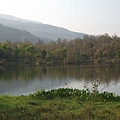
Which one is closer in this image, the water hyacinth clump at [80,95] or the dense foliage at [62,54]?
the water hyacinth clump at [80,95]

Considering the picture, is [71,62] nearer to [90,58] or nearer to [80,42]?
[90,58]

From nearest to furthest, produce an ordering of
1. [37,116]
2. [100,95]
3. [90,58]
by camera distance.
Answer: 1. [37,116]
2. [100,95]
3. [90,58]

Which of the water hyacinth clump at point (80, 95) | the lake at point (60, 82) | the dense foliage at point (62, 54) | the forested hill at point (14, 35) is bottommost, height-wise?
the lake at point (60, 82)

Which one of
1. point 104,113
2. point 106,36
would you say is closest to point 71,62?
point 106,36

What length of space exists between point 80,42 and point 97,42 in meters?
4.86

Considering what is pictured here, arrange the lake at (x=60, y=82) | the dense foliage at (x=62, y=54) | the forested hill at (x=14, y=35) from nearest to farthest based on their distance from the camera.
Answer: the lake at (x=60, y=82) < the dense foliage at (x=62, y=54) < the forested hill at (x=14, y=35)

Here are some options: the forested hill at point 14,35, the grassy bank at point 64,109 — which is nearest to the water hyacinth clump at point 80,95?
the grassy bank at point 64,109

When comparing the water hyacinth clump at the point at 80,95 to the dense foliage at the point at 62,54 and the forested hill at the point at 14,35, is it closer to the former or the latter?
the dense foliage at the point at 62,54

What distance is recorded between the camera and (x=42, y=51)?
53781mm

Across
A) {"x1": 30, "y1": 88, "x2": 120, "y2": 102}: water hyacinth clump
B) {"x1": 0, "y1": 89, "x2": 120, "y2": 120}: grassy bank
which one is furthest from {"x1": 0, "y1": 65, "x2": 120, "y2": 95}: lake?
{"x1": 0, "y1": 89, "x2": 120, "y2": 120}: grassy bank

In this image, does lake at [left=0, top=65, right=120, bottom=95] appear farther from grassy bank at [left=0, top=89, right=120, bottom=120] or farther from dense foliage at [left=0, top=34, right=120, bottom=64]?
dense foliage at [left=0, top=34, right=120, bottom=64]

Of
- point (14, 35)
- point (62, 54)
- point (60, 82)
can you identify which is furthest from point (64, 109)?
point (14, 35)

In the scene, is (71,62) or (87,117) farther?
(71,62)

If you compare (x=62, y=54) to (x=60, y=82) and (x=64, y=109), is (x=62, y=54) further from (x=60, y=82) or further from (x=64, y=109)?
(x=64, y=109)
